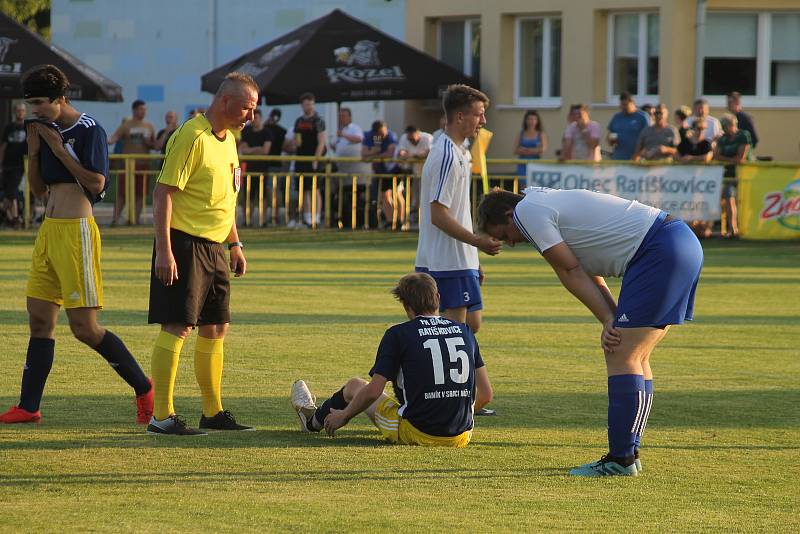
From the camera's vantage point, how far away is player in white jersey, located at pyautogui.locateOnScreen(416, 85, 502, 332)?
897 centimetres

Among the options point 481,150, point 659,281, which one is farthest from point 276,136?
point 659,281

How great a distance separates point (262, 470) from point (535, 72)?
26012 mm

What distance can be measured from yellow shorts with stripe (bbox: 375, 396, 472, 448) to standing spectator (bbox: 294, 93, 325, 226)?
59.4ft

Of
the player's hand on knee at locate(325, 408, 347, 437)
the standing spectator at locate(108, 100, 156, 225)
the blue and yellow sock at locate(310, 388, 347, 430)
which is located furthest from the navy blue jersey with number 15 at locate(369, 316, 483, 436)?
the standing spectator at locate(108, 100, 156, 225)

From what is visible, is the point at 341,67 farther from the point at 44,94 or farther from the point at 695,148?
the point at 44,94

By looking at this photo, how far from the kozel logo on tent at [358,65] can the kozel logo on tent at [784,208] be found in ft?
22.9

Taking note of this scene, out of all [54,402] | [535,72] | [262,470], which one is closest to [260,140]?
[535,72]

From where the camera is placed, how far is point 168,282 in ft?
26.1

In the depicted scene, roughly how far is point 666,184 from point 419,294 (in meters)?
16.6

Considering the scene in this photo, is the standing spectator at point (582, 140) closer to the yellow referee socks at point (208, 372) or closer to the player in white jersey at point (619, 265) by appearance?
the yellow referee socks at point (208, 372)

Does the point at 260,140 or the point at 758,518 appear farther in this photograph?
the point at 260,140

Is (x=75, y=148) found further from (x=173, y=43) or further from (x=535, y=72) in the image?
(x=173, y=43)

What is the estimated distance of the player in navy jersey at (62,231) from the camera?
8422 mm

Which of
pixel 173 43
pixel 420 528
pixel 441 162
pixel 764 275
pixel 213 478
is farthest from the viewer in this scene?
pixel 173 43
